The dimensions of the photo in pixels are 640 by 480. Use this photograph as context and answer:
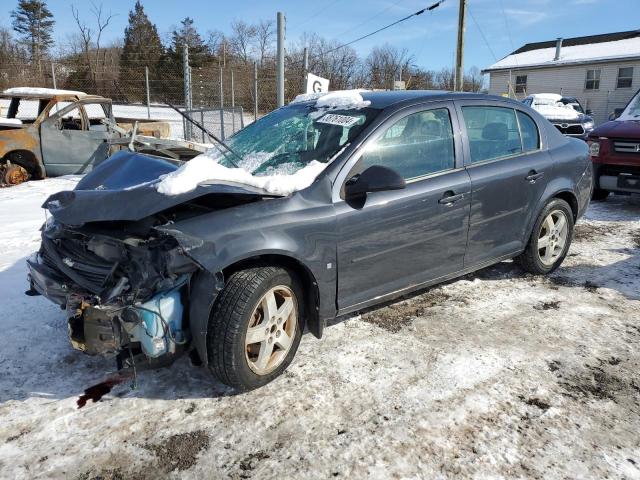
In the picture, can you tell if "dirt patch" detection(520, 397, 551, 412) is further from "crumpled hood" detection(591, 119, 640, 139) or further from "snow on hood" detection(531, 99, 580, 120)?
"snow on hood" detection(531, 99, 580, 120)

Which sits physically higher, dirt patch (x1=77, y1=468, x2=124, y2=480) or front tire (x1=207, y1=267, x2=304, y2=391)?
front tire (x1=207, y1=267, x2=304, y2=391)

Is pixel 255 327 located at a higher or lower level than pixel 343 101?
lower

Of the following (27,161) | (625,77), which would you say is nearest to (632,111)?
(27,161)

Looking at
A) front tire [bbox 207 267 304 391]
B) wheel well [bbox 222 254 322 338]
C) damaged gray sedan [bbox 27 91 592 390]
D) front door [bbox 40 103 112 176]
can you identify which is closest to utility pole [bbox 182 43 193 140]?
front door [bbox 40 103 112 176]

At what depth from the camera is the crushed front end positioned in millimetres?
2604

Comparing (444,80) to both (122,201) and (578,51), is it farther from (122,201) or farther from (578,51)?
(122,201)

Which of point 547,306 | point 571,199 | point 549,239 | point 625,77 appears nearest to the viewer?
point 547,306

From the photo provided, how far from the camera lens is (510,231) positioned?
Answer: 4297mm

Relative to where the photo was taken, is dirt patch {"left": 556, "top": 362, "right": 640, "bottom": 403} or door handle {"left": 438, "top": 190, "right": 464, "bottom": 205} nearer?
dirt patch {"left": 556, "top": 362, "right": 640, "bottom": 403}

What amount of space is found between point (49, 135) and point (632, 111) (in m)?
10.3

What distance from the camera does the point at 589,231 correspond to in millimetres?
6586

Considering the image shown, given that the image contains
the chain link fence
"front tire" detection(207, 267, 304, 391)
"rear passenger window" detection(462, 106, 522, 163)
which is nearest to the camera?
"front tire" detection(207, 267, 304, 391)

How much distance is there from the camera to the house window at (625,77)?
2833cm

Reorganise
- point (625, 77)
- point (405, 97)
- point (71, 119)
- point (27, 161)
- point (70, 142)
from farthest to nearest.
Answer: point (625, 77) → point (71, 119) → point (70, 142) → point (27, 161) → point (405, 97)
